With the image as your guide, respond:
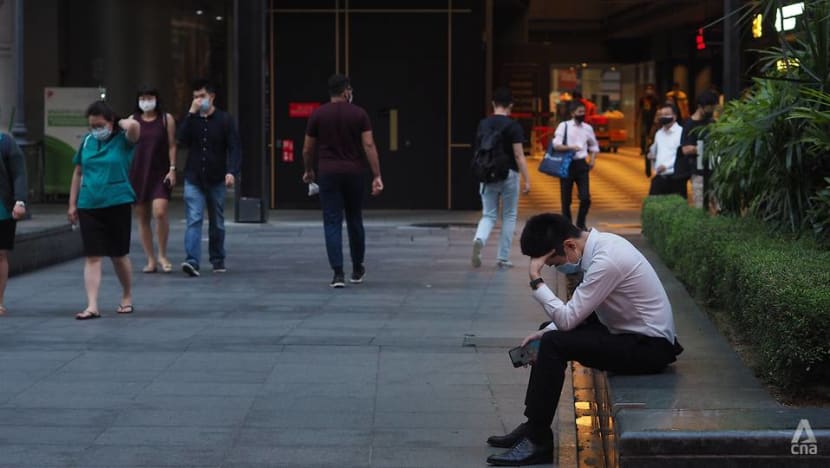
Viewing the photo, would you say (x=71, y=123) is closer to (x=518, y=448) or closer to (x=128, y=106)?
(x=128, y=106)

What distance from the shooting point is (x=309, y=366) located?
804 cm

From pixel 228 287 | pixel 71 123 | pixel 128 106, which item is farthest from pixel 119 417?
pixel 128 106

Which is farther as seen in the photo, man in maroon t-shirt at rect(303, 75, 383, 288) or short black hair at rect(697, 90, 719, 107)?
short black hair at rect(697, 90, 719, 107)

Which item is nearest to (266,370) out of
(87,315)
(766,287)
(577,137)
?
(87,315)

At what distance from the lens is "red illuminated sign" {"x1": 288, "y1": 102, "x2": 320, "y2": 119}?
20.0m

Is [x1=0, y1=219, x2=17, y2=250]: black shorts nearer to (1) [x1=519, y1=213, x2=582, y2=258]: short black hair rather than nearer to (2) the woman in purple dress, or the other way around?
(2) the woman in purple dress

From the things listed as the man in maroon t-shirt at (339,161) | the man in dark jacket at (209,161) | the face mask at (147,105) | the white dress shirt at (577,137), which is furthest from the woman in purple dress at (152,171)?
the white dress shirt at (577,137)

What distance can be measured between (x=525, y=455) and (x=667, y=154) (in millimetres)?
9623

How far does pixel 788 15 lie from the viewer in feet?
33.4

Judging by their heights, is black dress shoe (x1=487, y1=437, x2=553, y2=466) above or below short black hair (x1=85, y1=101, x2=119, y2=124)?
below

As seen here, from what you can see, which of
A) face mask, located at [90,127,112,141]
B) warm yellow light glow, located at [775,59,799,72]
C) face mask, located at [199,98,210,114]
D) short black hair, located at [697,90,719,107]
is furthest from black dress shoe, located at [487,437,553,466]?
short black hair, located at [697,90,719,107]

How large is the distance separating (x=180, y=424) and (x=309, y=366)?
1.53 metres

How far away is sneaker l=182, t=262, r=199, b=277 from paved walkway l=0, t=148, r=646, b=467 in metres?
0.18

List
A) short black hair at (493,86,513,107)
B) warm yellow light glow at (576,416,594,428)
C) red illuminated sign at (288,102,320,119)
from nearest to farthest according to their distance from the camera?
warm yellow light glow at (576,416,594,428)
short black hair at (493,86,513,107)
red illuminated sign at (288,102,320,119)
